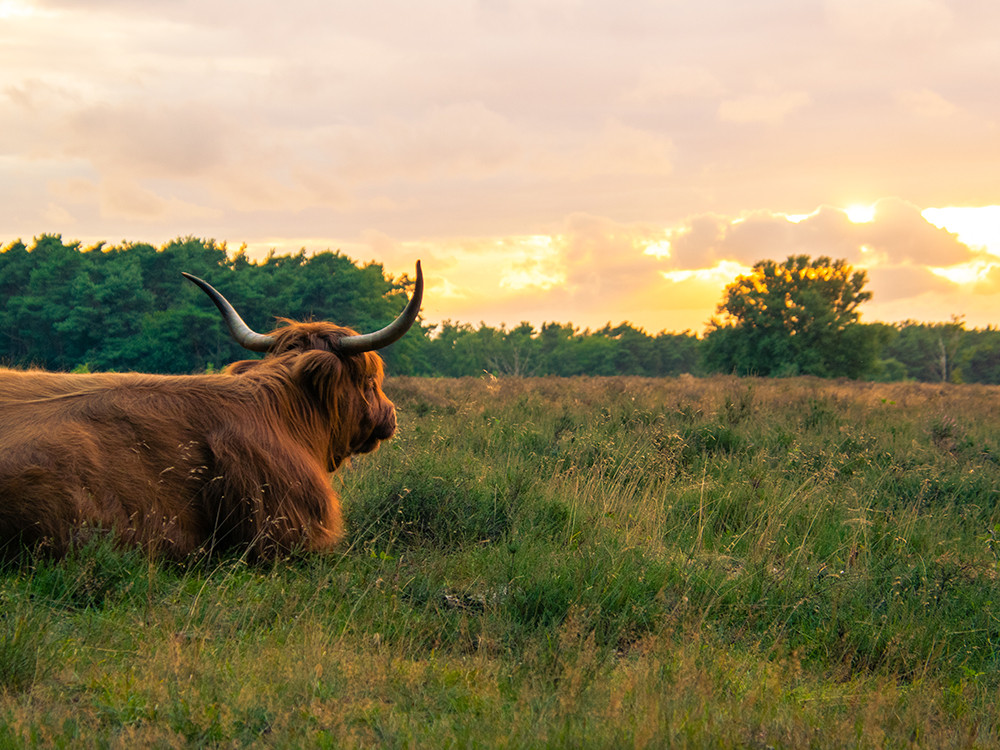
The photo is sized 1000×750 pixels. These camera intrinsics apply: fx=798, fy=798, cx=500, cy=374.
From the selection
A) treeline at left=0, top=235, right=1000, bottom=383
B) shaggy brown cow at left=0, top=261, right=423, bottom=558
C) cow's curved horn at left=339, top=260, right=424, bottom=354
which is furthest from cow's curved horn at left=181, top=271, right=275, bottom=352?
treeline at left=0, top=235, right=1000, bottom=383

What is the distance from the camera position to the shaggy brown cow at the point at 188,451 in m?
3.83

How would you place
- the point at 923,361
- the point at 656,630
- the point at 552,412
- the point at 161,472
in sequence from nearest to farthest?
the point at 656,630 < the point at 161,472 < the point at 552,412 < the point at 923,361

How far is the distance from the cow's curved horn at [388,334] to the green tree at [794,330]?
46.7 meters

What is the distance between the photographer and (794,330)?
2089 inches

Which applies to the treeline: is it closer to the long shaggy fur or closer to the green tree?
the green tree

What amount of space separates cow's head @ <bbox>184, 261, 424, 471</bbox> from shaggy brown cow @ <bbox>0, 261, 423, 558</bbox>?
11 mm

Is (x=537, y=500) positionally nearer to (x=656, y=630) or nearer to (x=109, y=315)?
(x=656, y=630)

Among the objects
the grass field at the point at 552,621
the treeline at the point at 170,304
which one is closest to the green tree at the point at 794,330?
the treeline at the point at 170,304

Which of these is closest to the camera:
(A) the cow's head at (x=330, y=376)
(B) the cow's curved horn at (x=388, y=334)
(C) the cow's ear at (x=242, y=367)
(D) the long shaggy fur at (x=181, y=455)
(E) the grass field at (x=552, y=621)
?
(E) the grass field at (x=552, y=621)

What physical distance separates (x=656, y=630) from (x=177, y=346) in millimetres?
45134

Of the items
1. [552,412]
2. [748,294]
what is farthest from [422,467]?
[748,294]

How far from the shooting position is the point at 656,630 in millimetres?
3705

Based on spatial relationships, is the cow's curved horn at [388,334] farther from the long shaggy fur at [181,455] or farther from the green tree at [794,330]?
the green tree at [794,330]

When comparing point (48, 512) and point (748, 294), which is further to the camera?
point (748, 294)
